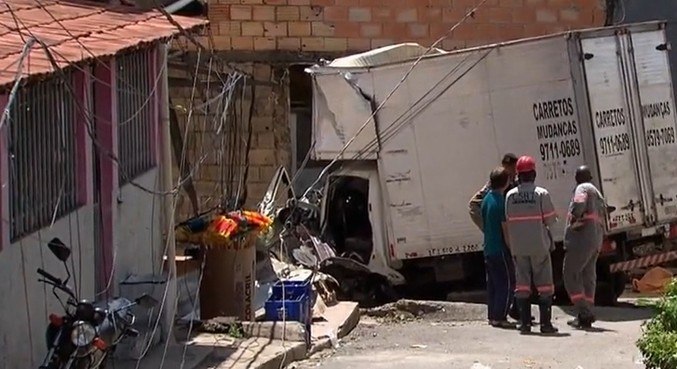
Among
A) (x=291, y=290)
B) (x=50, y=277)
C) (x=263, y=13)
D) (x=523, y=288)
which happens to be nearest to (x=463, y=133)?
(x=523, y=288)

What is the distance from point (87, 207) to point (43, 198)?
993 millimetres

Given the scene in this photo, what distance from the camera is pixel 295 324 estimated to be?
11883 mm

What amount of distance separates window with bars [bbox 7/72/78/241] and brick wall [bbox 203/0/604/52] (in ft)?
31.8

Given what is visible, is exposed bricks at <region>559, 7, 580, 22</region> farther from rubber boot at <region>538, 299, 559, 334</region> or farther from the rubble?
rubber boot at <region>538, 299, 559, 334</region>

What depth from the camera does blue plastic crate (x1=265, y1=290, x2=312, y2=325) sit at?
1214 cm

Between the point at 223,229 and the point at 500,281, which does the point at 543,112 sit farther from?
the point at 223,229

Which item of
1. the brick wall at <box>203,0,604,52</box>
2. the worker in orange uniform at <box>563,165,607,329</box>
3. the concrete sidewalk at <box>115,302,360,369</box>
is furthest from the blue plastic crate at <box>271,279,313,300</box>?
the brick wall at <box>203,0,604,52</box>

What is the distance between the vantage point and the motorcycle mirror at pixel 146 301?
403 inches

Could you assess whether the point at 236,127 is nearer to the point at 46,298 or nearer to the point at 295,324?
the point at 295,324

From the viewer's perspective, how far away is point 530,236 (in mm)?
12883

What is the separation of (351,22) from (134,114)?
8331mm

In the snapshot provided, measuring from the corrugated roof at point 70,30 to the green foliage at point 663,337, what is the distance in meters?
3.87

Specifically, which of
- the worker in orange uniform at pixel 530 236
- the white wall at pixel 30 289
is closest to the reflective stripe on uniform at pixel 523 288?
the worker in orange uniform at pixel 530 236

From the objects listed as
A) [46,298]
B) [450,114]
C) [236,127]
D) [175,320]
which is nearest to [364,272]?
[450,114]
